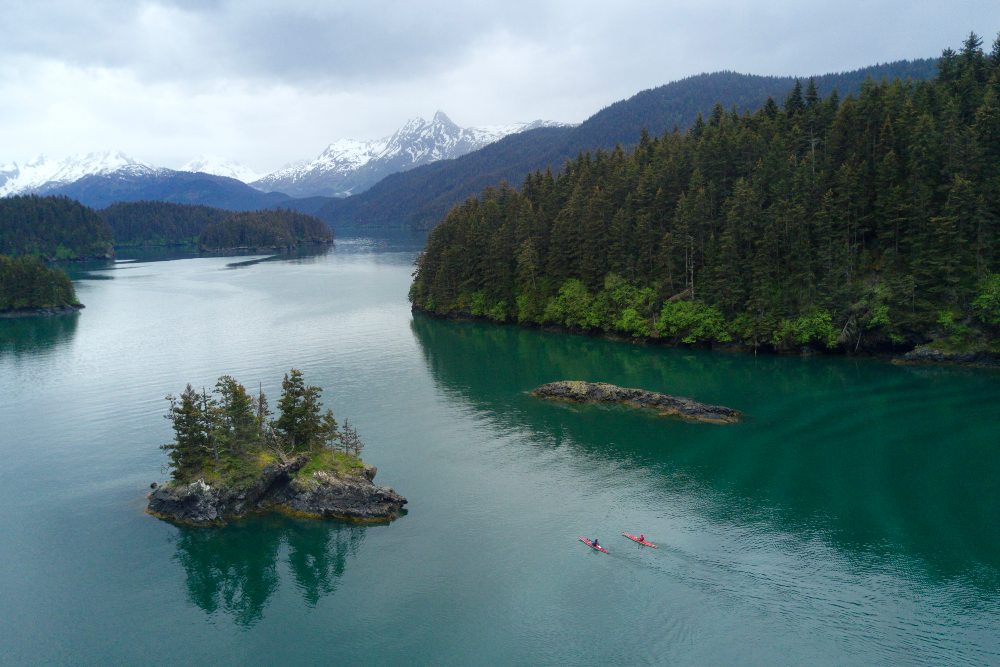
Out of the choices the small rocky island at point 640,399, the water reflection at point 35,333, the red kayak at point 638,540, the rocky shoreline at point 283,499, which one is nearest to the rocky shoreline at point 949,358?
the small rocky island at point 640,399

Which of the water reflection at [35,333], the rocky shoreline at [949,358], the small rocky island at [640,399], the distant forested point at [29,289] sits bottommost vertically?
the small rocky island at [640,399]

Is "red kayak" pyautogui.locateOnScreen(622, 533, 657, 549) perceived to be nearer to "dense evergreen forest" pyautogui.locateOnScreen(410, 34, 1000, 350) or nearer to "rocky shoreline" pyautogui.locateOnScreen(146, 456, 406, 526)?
"rocky shoreline" pyautogui.locateOnScreen(146, 456, 406, 526)

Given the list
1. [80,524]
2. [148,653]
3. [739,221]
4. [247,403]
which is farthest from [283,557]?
[739,221]

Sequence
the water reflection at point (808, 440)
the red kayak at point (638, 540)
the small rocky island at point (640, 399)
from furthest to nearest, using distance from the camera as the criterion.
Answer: the small rocky island at point (640, 399), the water reflection at point (808, 440), the red kayak at point (638, 540)

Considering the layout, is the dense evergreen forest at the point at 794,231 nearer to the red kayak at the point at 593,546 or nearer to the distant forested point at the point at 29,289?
the red kayak at the point at 593,546

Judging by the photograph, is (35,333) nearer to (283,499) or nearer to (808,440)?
(283,499)

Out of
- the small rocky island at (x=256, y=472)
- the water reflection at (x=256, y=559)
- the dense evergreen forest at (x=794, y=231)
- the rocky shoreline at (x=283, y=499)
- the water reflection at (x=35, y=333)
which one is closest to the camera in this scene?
the water reflection at (x=256, y=559)

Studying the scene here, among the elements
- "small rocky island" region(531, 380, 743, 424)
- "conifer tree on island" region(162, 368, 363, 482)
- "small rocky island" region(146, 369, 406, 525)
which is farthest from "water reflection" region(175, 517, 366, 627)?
"small rocky island" region(531, 380, 743, 424)
